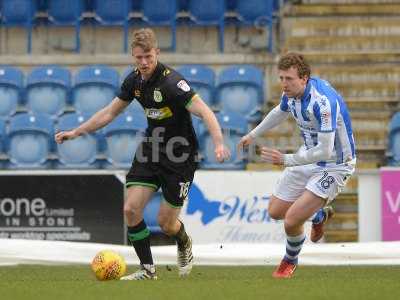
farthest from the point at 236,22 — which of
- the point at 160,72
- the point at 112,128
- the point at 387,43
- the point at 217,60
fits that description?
the point at 160,72

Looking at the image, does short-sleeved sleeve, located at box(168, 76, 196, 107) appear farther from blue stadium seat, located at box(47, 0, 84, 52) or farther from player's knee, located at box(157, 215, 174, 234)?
blue stadium seat, located at box(47, 0, 84, 52)

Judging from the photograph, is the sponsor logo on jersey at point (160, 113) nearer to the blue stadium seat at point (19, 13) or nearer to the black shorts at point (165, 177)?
the black shorts at point (165, 177)

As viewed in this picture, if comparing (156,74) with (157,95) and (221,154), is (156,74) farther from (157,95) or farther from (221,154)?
(221,154)

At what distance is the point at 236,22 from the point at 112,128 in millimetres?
3824

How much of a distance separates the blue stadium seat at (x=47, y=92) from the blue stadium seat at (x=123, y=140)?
164 cm

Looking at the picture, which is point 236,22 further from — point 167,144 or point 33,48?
point 167,144

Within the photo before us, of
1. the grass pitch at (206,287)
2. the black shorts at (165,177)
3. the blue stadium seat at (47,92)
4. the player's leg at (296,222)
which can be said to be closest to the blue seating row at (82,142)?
the blue stadium seat at (47,92)

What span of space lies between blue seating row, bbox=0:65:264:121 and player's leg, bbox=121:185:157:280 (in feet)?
24.4

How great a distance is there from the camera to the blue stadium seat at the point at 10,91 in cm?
1733

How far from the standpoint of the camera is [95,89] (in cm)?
1716

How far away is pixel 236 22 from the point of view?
61.9 ft

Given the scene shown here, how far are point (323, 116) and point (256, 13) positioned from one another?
9554 millimetres

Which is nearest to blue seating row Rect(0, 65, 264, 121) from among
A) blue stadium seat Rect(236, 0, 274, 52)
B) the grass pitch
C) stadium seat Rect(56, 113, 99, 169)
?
stadium seat Rect(56, 113, 99, 169)

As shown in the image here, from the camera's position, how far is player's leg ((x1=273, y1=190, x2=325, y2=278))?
9.66m
